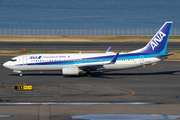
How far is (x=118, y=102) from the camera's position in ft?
103

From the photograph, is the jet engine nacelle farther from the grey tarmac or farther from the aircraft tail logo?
the aircraft tail logo

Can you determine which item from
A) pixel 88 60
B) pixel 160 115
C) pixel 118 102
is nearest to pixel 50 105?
pixel 118 102

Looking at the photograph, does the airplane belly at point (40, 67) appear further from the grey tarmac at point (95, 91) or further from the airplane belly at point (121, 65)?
the airplane belly at point (121, 65)

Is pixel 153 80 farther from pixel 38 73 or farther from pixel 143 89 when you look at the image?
pixel 38 73

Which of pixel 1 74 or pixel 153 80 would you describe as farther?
pixel 1 74

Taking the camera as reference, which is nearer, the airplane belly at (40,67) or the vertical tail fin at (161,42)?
the airplane belly at (40,67)

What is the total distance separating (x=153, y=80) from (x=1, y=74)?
89.5 feet

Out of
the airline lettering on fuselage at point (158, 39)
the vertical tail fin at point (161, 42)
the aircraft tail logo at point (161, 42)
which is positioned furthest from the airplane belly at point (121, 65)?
the airline lettering on fuselage at point (158, 39)

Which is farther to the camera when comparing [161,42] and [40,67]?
[161,42]

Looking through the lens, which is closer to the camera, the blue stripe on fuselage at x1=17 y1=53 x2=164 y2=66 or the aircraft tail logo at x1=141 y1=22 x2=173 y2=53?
the blue stripe on fuselage at x1=17 y1=53 x2=164 y2=66

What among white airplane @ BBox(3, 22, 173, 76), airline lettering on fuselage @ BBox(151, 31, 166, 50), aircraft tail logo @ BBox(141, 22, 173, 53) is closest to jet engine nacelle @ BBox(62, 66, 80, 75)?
white airplane @ BBox(3, 22, 173, 76)

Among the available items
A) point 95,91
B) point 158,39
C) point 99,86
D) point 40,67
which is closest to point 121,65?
point 158,39

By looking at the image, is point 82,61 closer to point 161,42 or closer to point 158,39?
point 158,39

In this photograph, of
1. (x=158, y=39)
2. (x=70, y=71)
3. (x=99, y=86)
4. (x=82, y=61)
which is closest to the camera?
(x=99, y=86)
